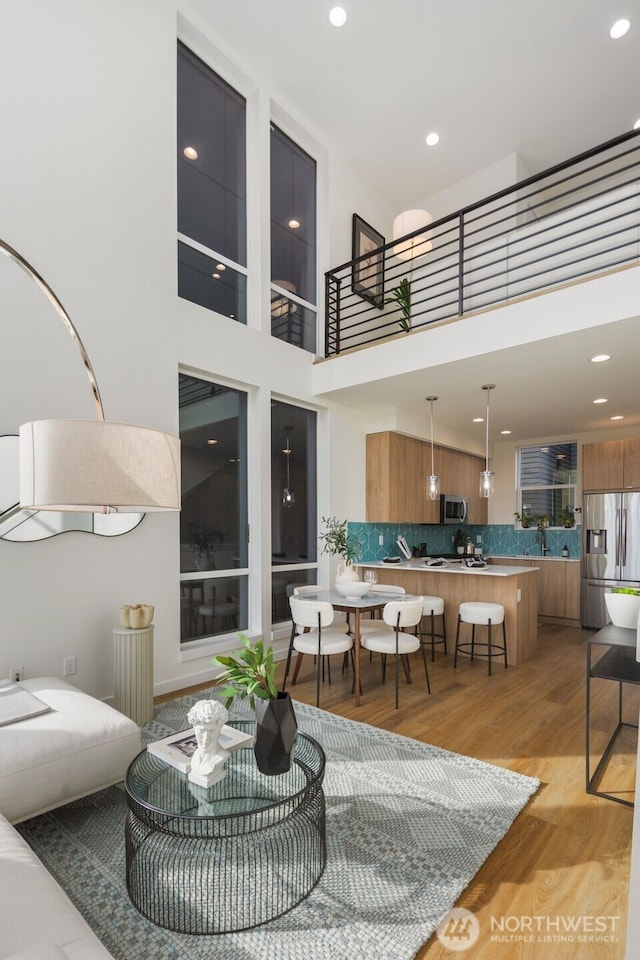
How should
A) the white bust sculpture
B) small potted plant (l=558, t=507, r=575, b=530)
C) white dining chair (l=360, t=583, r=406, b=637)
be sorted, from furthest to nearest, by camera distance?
small potted plant (l=558, t=507, r=575, b=530) < white dining chair (l=360, t=583, r=406, b=637) < the white bust sculpture

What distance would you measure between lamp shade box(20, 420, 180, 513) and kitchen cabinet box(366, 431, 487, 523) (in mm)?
4613

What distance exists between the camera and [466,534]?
8.32 meters

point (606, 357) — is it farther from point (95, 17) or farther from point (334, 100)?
point (95, 17)

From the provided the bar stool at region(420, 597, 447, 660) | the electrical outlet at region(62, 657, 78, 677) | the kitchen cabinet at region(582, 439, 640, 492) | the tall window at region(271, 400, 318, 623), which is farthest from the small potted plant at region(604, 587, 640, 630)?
the kitchen cabinet at region(582, 439, 640, 492)

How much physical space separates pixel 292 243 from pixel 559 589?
224 inches

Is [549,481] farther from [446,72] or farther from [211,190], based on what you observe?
[211,190]

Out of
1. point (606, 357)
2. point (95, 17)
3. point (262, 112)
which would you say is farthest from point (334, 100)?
point (606, 357)

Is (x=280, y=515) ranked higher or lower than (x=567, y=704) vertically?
higher

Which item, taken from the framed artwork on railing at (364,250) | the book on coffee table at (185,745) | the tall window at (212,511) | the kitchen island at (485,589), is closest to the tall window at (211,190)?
the tall window at (212,511)

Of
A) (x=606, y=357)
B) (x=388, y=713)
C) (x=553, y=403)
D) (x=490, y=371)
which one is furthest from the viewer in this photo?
(x=553, y=403)

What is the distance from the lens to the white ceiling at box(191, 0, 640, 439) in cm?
432

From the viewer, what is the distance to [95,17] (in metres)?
3.64

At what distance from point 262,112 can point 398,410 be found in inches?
131

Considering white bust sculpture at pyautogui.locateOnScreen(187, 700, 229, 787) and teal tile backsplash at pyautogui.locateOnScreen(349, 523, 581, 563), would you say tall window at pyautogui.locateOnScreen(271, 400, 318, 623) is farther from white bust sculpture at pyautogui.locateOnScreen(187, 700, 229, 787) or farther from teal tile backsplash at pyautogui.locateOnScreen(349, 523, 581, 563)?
white bust sculpture at pyautogui.locateOnScreen(187, 700, 229, 787)
